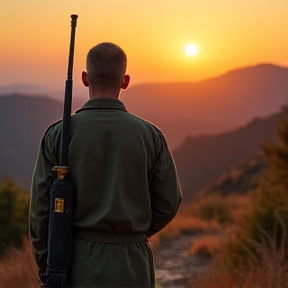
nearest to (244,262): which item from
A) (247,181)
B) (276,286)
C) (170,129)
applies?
(276,286)

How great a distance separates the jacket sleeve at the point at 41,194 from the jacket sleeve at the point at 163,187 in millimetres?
513

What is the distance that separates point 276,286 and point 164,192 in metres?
2.56

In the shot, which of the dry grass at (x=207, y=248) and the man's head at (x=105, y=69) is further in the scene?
the dry grass at (x=207, y=248)

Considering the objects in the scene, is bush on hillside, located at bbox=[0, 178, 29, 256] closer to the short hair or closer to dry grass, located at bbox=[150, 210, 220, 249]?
dry grass, located at bbox=[150, 210, 220, 249]

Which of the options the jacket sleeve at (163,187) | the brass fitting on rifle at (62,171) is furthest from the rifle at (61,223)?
the jacket sleeve at (163,187)

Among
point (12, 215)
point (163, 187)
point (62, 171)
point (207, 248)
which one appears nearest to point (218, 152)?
point (207, 248)

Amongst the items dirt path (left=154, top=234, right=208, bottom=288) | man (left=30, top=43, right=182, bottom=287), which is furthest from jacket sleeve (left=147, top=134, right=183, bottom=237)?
dirt path (left=154, top=234, right=208, bottom=288)

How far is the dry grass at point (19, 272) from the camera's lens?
279 inches

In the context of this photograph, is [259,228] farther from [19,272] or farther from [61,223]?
[61,223]

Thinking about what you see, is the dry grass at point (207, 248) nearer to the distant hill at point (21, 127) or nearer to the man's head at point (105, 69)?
the distant hill at point (21, 127)

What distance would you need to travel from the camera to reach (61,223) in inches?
128

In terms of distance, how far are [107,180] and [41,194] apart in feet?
1.15

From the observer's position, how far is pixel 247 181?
136ft

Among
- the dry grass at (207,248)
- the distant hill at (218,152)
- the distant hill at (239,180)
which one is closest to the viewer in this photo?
the dry grass at (207,248)
